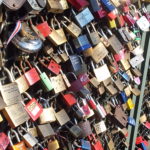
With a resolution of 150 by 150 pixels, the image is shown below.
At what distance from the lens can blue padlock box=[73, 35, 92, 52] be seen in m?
2.36

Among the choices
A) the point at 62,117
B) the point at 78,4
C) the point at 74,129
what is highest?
the point at 78,4

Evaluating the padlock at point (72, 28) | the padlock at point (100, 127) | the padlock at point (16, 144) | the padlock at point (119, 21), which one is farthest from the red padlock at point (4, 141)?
the padlock at point (119, 21)

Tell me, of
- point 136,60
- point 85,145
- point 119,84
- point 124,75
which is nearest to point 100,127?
point 85,145

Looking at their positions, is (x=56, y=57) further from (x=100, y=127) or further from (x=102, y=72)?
(x=100, y=127)

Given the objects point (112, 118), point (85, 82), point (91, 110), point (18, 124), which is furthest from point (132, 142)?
point (18, 124)

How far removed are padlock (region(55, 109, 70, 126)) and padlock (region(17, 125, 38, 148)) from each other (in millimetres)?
266

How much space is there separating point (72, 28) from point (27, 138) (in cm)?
70

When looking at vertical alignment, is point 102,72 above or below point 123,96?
above

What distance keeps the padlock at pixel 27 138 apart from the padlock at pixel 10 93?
0.22 m

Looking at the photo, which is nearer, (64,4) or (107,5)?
(64,4)

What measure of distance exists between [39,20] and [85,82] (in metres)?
0.47

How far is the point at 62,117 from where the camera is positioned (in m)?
2.29

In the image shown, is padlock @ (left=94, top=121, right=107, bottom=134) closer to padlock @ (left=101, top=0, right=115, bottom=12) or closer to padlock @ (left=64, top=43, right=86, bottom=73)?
padlock @ (left=64, top=43, right=86, bottom=73)

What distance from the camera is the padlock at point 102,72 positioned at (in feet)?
8.49
